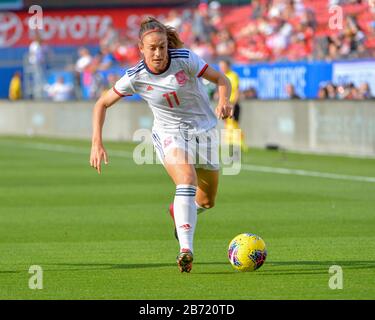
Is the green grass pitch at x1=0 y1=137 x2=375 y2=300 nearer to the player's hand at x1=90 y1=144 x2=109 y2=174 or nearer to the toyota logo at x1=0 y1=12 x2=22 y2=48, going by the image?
the player's hand at x1=90 y1=144 x2=109 y2=174

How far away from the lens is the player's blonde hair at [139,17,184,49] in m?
9.54

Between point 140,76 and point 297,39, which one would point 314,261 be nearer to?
point 140,76

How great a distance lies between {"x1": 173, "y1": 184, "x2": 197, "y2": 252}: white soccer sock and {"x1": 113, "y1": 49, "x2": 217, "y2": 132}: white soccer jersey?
27.2 inches

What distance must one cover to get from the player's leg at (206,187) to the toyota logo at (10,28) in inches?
1720

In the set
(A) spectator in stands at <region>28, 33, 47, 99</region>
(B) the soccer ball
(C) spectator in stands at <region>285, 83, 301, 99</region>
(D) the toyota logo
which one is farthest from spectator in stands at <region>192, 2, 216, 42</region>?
(B) the soccer ball

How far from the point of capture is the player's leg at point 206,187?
10.3 metres

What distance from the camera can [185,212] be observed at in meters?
9.59

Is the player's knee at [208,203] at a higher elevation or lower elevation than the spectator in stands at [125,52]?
lower

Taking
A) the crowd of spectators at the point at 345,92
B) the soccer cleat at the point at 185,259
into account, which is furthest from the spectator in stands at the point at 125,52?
the soccer cleat at the point at 185,259

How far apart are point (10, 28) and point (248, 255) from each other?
45283 millimetres

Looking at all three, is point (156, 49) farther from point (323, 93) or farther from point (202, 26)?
point (202, 26)

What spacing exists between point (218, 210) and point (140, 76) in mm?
5564

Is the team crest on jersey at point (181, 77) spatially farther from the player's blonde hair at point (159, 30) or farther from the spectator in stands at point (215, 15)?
the spectator in stands at point (215, 15)

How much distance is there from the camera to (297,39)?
106 ft
